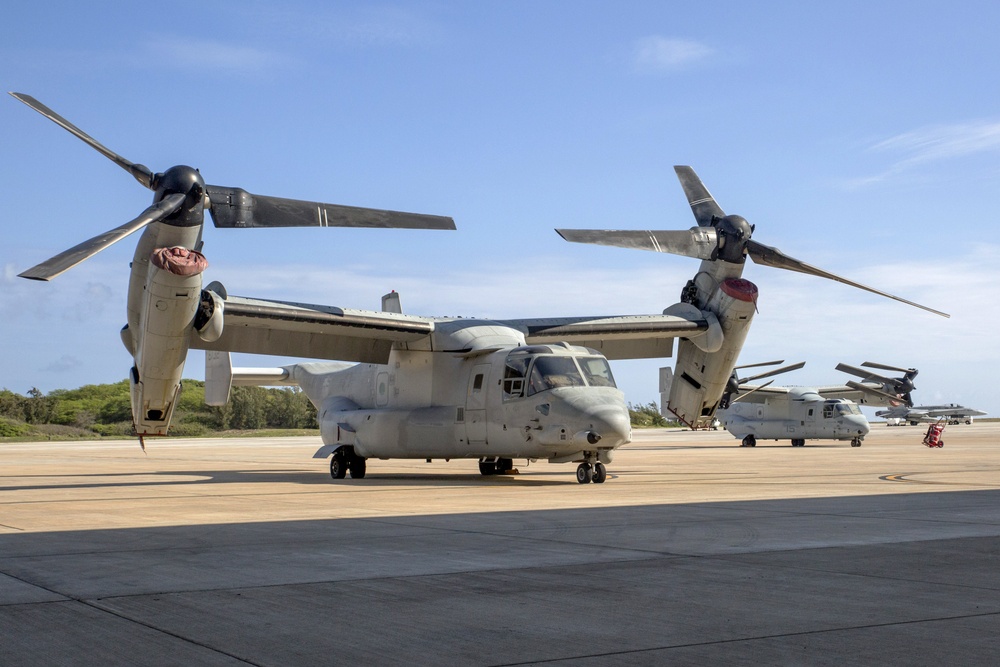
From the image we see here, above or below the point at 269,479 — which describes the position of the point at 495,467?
above

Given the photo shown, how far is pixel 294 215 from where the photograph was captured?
17781 mm

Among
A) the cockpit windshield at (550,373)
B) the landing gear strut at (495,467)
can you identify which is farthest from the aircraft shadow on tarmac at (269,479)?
the cockpit windshield at (550,373)

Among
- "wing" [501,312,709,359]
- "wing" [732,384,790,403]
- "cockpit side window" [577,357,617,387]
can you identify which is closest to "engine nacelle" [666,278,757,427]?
"wing" [501,312,709,359]

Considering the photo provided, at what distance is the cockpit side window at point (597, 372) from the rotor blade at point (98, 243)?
7.68 meters

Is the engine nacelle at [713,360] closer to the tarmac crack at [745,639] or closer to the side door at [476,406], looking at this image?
the side door at [476,406]

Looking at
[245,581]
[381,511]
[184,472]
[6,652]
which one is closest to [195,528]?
[381,511]

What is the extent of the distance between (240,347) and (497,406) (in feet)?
19.1

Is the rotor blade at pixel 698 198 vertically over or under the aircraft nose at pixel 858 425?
over

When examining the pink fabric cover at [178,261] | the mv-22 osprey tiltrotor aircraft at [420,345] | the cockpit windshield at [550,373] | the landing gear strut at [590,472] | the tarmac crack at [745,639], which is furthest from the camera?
the cockpit windshield at [550,373]

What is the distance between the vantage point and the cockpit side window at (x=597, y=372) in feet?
61.4

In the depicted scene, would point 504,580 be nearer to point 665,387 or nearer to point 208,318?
point 208,318

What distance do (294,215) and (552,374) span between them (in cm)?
541

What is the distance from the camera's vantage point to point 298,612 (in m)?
5.83

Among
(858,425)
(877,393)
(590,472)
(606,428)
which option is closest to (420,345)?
(590,472)
